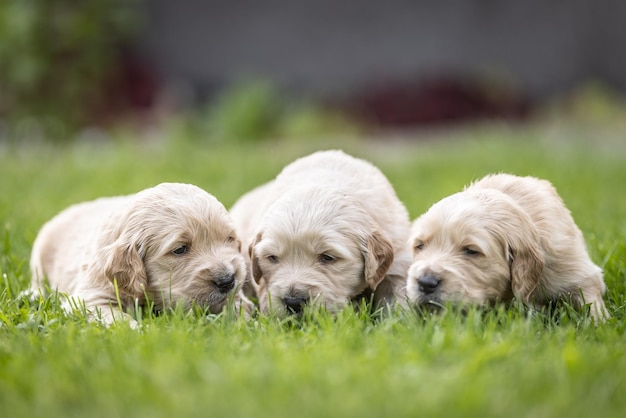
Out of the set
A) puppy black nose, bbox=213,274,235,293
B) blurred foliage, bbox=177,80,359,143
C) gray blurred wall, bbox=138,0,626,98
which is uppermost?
gray blurred wall, bbox=138,0,626,98

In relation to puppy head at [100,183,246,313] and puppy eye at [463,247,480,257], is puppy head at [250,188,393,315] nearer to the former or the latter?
puppy head at [100,183,246,313]

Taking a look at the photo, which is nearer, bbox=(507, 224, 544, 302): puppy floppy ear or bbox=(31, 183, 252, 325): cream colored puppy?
bbox=(507, 224, 544, 302): puppy floppy ear

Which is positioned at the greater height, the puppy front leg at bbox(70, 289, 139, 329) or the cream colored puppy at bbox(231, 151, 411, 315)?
the cream colored puppy at bbox(231, 151, 411, 315)

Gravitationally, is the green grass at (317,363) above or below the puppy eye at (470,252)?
below

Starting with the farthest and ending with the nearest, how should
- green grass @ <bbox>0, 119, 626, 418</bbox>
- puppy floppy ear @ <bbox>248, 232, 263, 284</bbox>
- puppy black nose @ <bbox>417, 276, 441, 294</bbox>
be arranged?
puppy floppy ear @ <bbox>248, 232, 263, 284</bbox>, puppy black nose @ <bbox>417, 276, 441, 294</bbox>, green grass @ <bbox>0, 119, 626, 418</bbox>

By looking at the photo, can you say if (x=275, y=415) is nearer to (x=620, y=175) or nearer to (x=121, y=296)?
(x=121, y=296)

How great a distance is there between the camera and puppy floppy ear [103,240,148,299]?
454 cm

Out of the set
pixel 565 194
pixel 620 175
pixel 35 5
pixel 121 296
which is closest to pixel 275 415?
pixel 121 296

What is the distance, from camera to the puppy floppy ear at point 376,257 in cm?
462

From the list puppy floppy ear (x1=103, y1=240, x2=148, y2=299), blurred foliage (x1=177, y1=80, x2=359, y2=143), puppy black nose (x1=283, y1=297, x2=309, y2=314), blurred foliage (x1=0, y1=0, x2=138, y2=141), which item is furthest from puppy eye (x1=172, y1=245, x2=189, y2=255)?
blurred foliage (x1=177, y1=80, x2=359, y2=143)

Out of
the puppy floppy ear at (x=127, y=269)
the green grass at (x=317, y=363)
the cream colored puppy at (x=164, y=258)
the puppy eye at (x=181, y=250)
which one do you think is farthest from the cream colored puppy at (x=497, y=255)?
the puppy floppy ear at (x=127, y=269)

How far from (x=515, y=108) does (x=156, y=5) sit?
23.0 feet

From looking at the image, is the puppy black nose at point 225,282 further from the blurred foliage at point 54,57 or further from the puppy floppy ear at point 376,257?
the blurred foliage at point 54,57

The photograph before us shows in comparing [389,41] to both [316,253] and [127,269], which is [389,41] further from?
[127,269]
